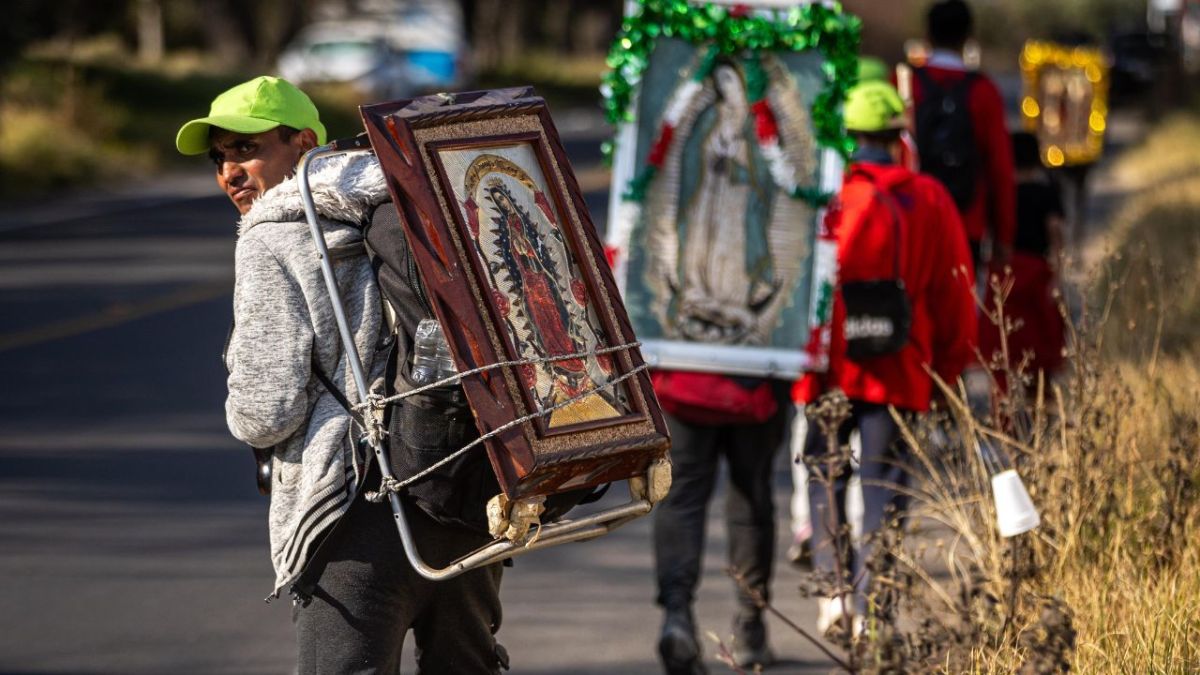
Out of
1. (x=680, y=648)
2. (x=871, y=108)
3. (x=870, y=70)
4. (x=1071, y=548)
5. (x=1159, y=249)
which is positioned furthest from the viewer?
(x=1159, y=249)

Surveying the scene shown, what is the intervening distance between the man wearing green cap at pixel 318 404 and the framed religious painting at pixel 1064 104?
11969 mm

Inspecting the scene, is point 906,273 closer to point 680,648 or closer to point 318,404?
point 680,648

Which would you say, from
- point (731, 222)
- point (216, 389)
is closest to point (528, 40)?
point (216, 389)

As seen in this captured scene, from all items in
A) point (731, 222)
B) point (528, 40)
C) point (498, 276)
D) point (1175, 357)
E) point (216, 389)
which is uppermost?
point (498, 276)

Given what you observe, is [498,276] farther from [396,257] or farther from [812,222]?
[812,222]

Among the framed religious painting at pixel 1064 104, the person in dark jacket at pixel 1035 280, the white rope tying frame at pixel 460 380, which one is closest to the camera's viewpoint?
the white rope tying frame at pixel 460 380

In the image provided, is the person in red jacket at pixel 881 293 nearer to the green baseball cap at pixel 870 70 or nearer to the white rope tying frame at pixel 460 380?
the green baseball cap at pixel 870 70

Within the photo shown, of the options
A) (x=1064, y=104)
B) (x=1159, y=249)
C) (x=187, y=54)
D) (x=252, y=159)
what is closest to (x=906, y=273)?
(x=252, y=159)

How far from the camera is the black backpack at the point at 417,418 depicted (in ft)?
11.6

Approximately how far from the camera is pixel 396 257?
3543 millimetres

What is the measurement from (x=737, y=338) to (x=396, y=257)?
7.68 feet

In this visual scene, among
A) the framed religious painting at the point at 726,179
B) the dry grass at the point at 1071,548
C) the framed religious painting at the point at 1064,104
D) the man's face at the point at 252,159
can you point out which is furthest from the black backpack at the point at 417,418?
the framed religious painting at the point at 1064,104

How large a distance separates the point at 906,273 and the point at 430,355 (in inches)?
103

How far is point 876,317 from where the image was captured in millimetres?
5621
